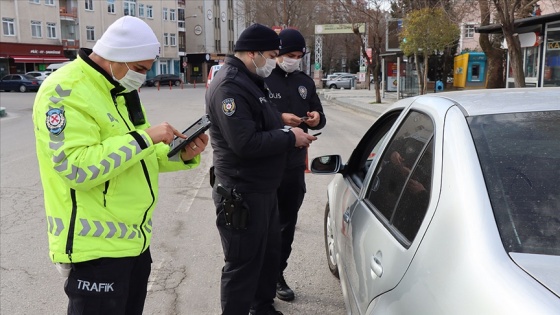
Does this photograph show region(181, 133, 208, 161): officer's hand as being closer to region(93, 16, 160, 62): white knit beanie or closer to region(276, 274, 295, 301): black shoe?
region(93, 16, 160, 62): white knit beanie

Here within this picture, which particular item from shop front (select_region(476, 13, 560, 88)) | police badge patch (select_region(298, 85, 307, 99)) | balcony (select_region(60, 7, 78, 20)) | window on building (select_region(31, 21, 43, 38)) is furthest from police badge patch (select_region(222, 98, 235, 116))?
balcony (select_region(60, 7, 78, 20))

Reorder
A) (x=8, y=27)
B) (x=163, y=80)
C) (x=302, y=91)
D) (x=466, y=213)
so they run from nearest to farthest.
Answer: (x=466, y=213) → (x=302, y=91) → (x=8, y=27) → (x=163, y=80)

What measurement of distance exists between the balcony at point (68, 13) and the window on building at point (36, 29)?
337 cm

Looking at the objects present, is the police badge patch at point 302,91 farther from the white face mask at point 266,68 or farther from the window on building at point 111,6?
the window on building at point 111,6

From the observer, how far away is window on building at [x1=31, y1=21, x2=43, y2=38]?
47.4 m

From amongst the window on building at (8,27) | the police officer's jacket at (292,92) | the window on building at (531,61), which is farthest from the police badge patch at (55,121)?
the window on building at (8,27)

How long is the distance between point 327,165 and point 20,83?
4127cm

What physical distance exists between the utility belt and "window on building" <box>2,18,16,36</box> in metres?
50.0

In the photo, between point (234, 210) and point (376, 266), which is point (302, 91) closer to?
point (234, 210)

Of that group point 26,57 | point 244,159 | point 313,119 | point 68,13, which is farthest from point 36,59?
point 244,159

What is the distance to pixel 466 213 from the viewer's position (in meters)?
1.55

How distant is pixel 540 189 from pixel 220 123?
1625mm

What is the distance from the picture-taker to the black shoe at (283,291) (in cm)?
372

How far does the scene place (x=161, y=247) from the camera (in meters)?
4.87
